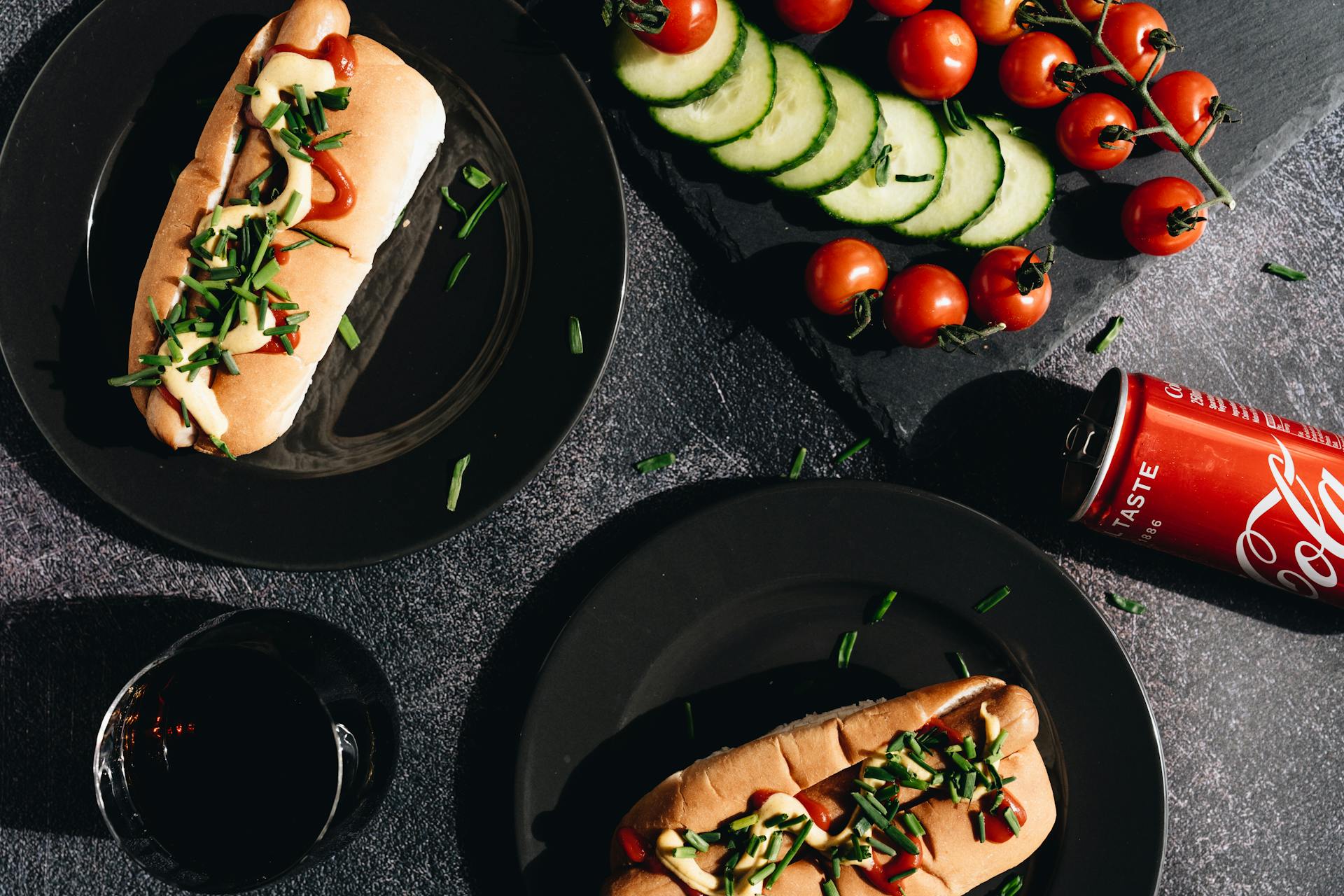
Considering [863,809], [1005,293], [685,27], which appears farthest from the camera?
[1005,293]

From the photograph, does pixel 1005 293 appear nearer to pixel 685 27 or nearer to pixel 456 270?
pixel 685 27

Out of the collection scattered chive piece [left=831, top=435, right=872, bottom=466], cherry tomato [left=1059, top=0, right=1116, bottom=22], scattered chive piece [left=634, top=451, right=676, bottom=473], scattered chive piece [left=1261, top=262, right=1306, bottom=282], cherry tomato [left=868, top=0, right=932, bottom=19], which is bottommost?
scattered chive piece [left=634, top=451, right=676, bottom=473]

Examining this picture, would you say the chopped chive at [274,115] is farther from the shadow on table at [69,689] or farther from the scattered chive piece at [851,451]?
the scattered chive piece at [851,451]

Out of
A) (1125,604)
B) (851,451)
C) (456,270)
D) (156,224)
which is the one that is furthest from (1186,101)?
(156,224)

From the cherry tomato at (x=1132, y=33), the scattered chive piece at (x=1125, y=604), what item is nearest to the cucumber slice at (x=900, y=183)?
the cherry tomato at (x=1132, y=33)

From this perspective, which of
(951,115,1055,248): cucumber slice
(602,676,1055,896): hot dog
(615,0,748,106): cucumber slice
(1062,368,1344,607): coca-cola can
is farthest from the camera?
(951,115,1055,248): cucumber slice

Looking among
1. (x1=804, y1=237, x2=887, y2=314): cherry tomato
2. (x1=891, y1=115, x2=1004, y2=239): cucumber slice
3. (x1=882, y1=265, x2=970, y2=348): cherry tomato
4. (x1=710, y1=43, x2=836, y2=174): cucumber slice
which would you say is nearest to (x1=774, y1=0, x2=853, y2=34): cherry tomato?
(x1=710, y1=43, x2=836, y2=174): cucumber slice

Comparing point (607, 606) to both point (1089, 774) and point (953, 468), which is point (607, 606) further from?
point (1089, 774)

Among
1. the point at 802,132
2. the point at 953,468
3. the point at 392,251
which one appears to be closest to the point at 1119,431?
the point at 953,468

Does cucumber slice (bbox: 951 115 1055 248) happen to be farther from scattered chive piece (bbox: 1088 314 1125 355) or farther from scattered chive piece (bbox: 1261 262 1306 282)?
scattered chive piece (bbox: 1261 262 1306 282)
